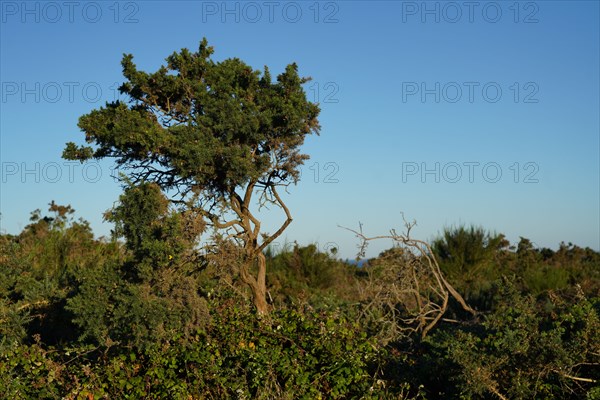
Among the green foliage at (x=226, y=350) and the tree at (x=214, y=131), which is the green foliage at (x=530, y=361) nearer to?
the green foliage at (x=226, y=350)

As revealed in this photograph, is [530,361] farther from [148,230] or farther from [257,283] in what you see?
[257,283]

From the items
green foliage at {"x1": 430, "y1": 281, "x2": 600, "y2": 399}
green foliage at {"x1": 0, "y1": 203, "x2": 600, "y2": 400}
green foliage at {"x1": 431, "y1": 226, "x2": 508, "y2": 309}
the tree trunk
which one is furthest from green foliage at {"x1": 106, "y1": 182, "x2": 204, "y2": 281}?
green foliage at {"x1": 431, "y1": 226, "x2": 508, "y2": 309}

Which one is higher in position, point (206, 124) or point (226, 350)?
point (206, 124)

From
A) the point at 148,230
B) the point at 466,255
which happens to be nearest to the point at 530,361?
the point at 148,230

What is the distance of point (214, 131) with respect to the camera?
9219 mm

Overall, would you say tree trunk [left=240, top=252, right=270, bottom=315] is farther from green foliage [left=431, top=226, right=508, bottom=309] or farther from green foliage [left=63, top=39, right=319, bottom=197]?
green foliage [left=431, top=226, right=508, bottom=309]

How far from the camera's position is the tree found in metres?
9.00

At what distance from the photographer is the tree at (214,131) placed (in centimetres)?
900

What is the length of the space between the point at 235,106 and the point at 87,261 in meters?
4.93

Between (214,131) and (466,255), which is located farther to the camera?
(466,255)

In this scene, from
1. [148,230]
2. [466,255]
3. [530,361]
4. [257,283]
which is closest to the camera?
[530,361]

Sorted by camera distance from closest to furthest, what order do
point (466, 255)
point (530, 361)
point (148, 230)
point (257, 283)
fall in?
point (530, 361), point (148, 230), point (257, 283), point (466, 255)

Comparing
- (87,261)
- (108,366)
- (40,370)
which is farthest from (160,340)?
(87,261)

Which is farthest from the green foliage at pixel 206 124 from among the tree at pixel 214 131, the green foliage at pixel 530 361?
the green foliage at pixel 530 361
